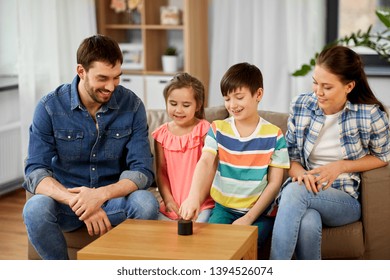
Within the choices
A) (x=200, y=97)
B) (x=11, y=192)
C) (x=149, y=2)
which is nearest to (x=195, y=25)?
Answer: (x=149, y=2)

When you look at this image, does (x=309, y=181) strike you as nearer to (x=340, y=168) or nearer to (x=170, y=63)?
(x=340, y=168)

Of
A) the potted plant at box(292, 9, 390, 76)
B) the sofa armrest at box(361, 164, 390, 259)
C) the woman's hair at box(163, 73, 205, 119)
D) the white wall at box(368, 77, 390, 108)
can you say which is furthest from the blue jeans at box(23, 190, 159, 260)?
the white wall at box(368, 77, 390, 108)

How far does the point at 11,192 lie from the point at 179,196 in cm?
209

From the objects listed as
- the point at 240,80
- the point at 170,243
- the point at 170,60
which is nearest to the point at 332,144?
the point at 240,80

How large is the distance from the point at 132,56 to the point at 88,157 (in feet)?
7.95

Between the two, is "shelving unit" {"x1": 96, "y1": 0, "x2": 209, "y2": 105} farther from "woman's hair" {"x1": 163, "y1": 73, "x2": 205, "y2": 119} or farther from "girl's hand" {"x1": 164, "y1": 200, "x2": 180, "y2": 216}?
"girl's hand" {"x1": 164, "y1": 200, "x2": 180, "y2": 216}

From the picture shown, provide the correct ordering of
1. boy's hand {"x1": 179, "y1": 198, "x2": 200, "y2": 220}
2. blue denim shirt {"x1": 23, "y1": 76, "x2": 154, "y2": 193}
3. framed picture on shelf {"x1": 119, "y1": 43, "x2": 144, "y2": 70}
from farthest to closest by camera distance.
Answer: framed picture on shelf {"x1": 119, "y1": 43, "x2": 144, "y2": 70} → blue denim shirt {"x1": 23, "y1": 76, "x2": 154, "y2": 193} → boy's hand {"x1": 179, "y1": 198, "x2": 200, "y2": 220}

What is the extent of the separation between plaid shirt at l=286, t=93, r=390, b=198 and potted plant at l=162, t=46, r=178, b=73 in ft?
7.47

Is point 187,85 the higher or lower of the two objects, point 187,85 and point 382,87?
the higher

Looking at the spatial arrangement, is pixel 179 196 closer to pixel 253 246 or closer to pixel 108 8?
pixel 253 246

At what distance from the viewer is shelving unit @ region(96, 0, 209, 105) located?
16.5ft

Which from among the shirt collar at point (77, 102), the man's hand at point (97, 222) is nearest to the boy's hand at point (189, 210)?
the man's hand at point (97, 222)

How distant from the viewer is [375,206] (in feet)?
9.40

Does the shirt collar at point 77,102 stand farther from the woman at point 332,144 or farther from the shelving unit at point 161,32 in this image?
the shelving unit at point 161,32
